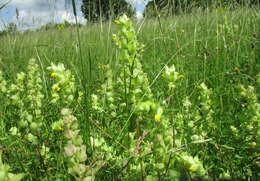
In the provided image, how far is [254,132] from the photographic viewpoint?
1.22m

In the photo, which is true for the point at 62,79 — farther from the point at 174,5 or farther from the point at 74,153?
the point at 174,5

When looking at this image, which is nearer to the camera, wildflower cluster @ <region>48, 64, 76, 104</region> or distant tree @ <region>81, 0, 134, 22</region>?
wildflower cluster @ <region>48, 64, 76, 104</region>

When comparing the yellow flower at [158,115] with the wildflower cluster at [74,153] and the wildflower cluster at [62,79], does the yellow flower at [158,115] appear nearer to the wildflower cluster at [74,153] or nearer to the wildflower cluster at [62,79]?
the wildflower cluster at [74,153]

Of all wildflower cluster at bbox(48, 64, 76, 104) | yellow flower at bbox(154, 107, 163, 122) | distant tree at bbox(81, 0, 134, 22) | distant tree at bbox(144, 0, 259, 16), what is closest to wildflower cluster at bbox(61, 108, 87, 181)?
yellow flower at bbox(154, 107, 163, 122)

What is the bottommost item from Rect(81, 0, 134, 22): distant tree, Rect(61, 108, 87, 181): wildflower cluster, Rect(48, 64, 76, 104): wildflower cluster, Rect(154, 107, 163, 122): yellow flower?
Rect(61, 108, 87, 181): wildflower cluster

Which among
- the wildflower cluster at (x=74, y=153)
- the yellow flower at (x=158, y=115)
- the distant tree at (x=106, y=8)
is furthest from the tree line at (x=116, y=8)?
the wildflower cluster at (x=74, y=153)

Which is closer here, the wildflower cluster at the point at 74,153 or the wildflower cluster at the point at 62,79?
the wildflower cluster at the point at 74,153

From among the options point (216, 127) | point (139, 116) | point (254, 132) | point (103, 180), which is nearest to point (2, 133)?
point (103, 180)

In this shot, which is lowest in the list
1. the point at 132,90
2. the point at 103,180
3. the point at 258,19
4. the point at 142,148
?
the point at 103,180

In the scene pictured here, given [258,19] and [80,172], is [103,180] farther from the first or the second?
[258,19]

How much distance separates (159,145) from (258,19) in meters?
3.48

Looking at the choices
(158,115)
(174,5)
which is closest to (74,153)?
(158,115)

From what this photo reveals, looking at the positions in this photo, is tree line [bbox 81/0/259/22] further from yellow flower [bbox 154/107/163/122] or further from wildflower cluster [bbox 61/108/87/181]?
wildflower cluster [bbox 61/108/87/181]

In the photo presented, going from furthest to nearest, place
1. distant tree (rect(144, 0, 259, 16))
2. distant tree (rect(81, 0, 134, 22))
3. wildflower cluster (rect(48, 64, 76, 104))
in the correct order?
distant tree (rect(144, 0, 259, 16)), distant tree (rect(81, 0, 134, 22)), wildflower cluster (rect(48, 64, 76, 104))
